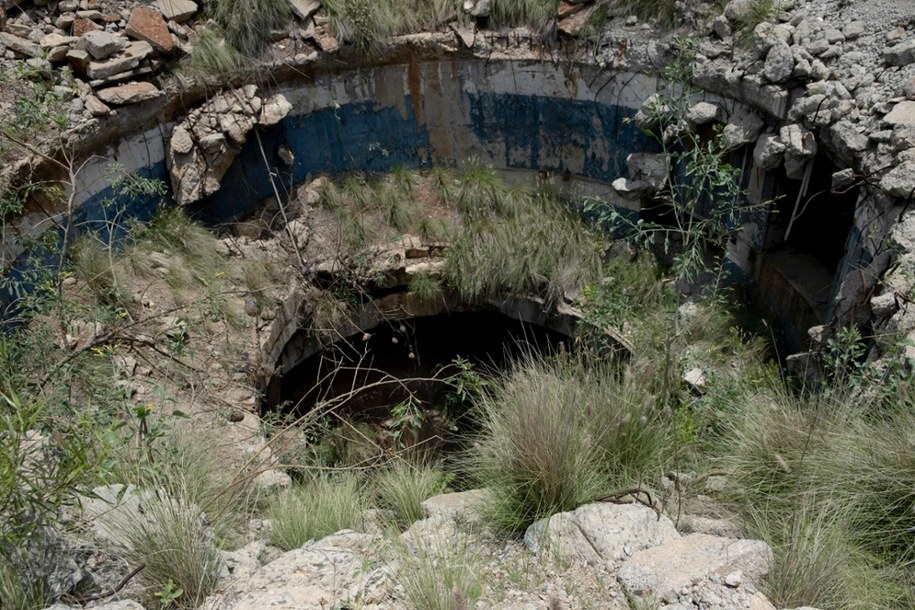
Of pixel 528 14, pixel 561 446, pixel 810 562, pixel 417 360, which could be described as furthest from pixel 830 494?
pixel 528 14

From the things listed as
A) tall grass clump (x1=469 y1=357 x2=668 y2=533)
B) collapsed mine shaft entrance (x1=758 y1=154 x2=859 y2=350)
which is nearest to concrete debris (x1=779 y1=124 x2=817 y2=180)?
collapsed mine shaft entrance (x1=758 y1=154 x2=859 y2=350)

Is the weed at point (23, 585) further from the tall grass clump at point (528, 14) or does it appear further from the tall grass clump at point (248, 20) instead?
the tall grass clump at point (528, 14)

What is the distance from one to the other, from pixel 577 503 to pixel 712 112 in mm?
3617

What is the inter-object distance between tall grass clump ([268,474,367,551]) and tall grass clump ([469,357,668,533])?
58 cm

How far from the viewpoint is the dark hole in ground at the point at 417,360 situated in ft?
22.0

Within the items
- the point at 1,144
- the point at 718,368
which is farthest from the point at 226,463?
the point at 718,368

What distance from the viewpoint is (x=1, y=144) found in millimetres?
5039

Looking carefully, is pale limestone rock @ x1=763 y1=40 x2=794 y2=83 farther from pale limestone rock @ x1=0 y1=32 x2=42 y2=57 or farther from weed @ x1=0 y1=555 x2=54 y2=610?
pale limestone rock @ x1=0 y1=32 x2=42 y2=57

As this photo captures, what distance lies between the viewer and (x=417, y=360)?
23.7 feet

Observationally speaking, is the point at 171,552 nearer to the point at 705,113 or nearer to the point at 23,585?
the point at 23,585

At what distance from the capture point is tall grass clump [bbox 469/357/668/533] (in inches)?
121

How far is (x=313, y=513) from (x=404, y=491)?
42cm

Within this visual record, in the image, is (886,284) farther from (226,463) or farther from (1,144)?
(1,144)

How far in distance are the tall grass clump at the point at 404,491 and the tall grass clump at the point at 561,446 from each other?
289 mm
